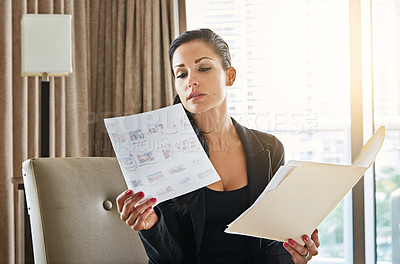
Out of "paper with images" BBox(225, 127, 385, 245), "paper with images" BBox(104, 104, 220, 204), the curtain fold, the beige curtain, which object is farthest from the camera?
the curtain fold

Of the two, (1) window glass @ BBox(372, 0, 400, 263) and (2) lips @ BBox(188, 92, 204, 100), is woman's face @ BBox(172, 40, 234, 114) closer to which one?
(2) lips @ BBox(188, 92, 204, 100)

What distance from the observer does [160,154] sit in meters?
1.02

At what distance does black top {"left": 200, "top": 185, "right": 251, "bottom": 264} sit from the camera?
124 centimetres

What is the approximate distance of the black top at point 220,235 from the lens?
1.24 m

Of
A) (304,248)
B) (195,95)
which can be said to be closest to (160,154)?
(195,95)

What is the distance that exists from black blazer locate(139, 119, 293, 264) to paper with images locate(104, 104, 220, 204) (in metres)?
0.18

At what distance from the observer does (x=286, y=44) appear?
253 cm

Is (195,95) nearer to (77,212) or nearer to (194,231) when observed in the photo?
(194,231)

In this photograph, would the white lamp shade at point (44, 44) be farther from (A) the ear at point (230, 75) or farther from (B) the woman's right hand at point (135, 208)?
(B) the woman's right hand at point (135, 208)

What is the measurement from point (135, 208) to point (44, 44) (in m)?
1.25

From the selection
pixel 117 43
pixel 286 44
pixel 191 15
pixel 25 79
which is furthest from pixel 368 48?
pixel 25 79

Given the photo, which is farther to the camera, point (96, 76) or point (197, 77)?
point (96, 76)

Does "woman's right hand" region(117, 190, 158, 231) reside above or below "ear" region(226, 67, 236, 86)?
below

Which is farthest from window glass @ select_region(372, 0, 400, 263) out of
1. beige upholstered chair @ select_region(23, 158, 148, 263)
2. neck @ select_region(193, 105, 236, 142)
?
beige upholstered chair @ select_region(23, 158, 148, 263)
